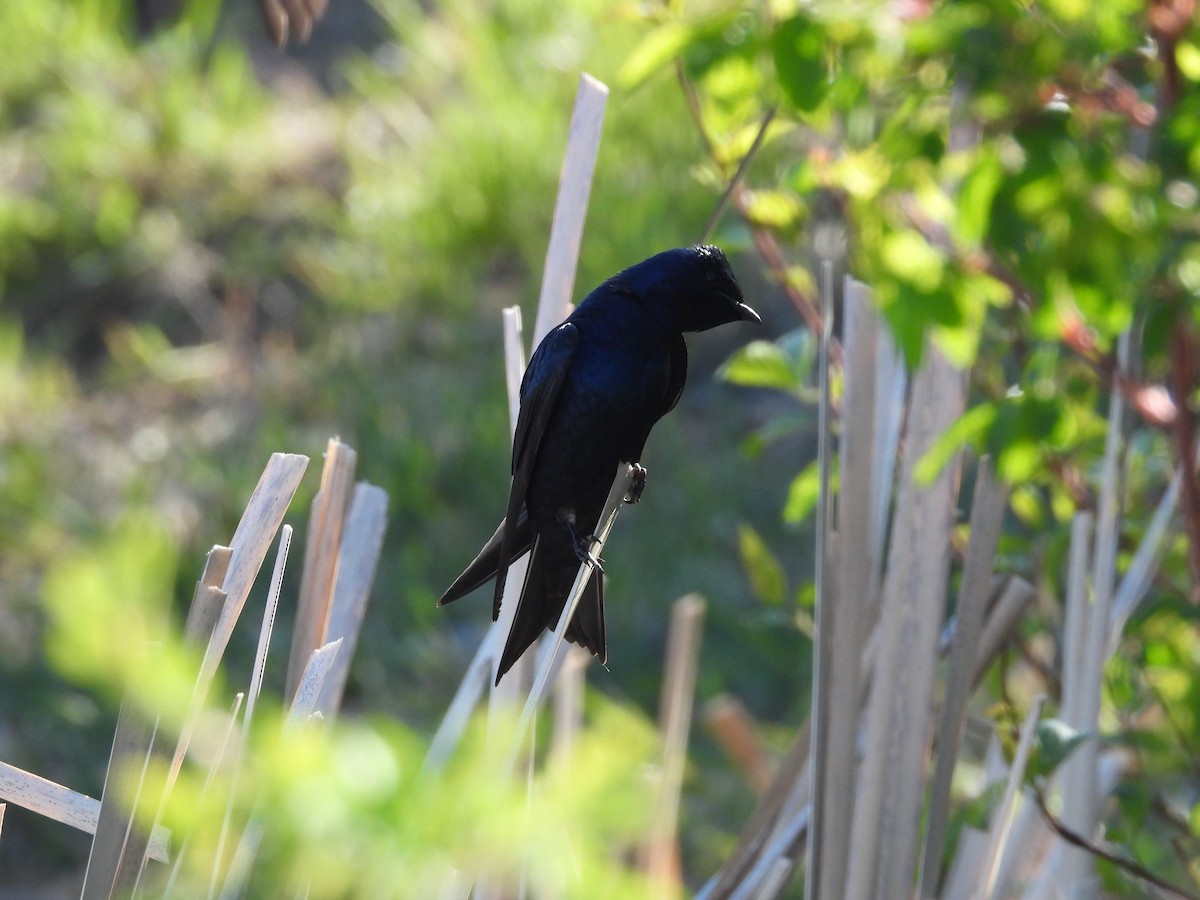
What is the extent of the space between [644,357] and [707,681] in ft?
6.91

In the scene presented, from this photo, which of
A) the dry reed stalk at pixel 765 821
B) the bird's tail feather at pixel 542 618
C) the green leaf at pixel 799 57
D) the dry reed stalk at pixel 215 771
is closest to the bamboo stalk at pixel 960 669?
the dry reed stalk at pixel 765 821

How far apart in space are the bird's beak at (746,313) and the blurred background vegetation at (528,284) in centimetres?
6

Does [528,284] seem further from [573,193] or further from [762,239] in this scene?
[573,193]

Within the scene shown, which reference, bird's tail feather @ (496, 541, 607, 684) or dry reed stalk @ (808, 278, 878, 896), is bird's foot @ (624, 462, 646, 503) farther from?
dry reed stalk @ (808, 278, 878, 896)

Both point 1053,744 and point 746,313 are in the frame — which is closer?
point 1053,744

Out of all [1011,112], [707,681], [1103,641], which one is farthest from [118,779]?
[707,681]

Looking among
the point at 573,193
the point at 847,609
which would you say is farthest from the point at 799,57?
the point at 847,609

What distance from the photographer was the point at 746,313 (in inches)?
67.5

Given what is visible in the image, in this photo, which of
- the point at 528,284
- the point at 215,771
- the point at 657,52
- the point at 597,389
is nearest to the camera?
the point at 215,771

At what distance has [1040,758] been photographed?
1.33 meters

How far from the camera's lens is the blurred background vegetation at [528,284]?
4.04 feet

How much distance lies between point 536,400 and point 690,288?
266 mm

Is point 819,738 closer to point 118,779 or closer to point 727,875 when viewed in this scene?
point 727,875

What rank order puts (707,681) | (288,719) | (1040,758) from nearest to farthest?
1. (288,719)
2. (1040,758)
3. (707,681)
